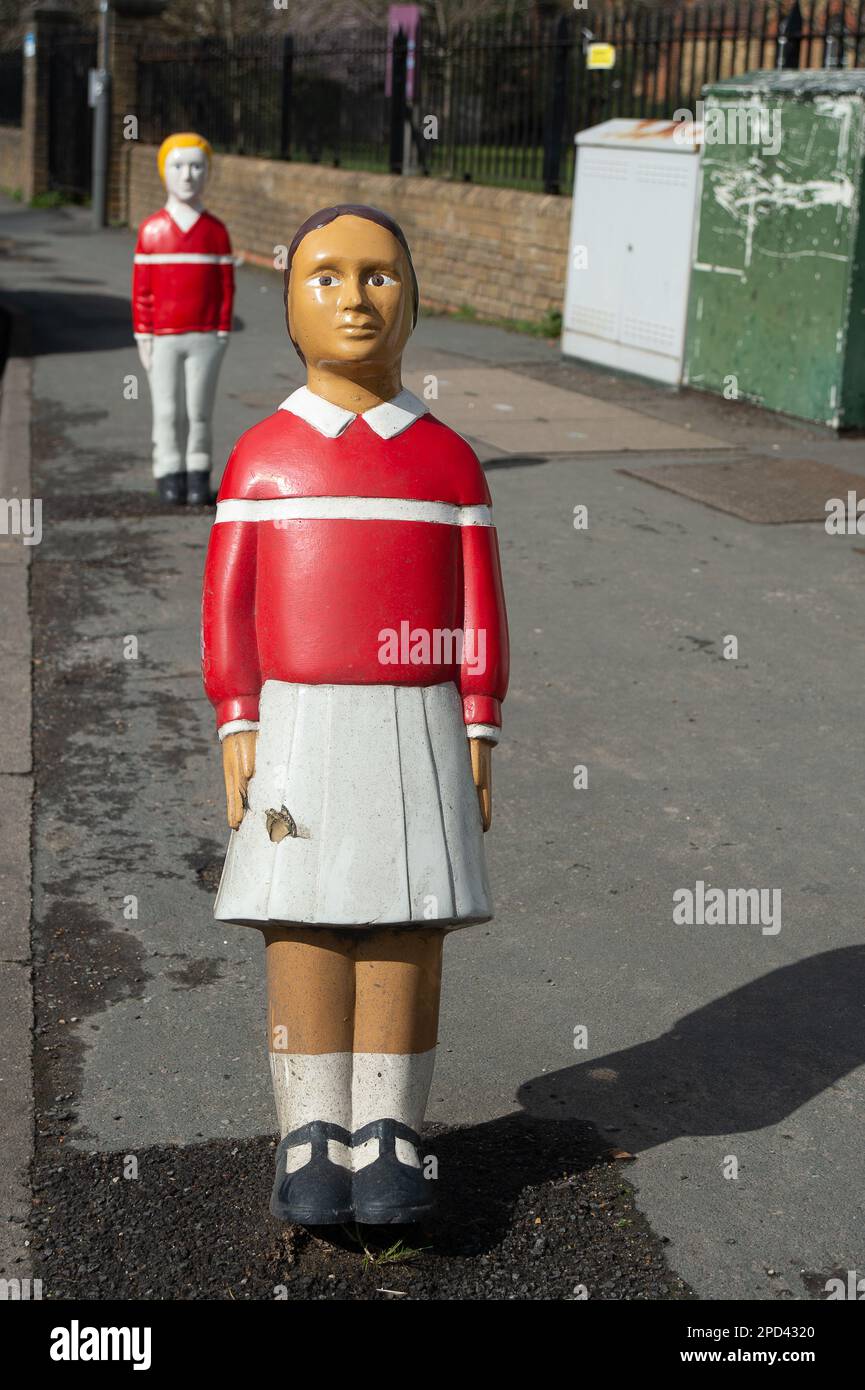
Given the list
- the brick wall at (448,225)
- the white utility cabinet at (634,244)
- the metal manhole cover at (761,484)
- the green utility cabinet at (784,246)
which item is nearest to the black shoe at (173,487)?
the metal manhole cover at (761,484)

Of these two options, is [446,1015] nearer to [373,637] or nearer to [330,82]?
[373,637]

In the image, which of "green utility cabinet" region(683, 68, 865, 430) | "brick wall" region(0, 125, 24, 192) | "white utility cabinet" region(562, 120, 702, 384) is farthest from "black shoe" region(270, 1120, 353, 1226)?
"brick wall" region(0, 125, 24, 192)

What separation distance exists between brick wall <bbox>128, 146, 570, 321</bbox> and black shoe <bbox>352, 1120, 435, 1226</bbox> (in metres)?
13.4

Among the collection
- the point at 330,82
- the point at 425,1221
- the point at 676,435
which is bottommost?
the point at 425,1221

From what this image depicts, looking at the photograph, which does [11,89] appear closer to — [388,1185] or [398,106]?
[398,106]

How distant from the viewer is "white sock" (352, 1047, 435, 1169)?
3.26 metres

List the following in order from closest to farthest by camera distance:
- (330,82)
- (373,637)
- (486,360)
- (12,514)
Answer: (373,637) < (12,514) < (486,360) < (330,82)

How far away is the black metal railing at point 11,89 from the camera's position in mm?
34844

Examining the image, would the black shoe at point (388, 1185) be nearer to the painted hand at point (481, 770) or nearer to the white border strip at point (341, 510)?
the painted hand at point (481, 770)

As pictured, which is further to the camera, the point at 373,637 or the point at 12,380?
the point at 12,380

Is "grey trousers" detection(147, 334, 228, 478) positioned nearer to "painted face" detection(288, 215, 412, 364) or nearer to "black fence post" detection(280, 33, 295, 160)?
"painted face" detection(288, 215, 412, 364)

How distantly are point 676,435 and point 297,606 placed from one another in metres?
8.71

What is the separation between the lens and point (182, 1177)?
3471mm

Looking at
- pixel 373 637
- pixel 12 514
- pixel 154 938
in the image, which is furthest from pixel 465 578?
pixel 12 514
